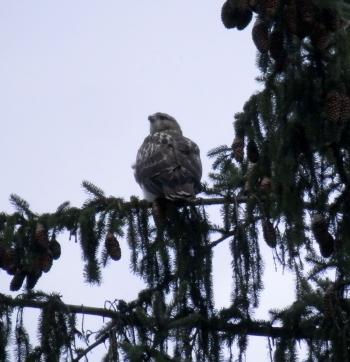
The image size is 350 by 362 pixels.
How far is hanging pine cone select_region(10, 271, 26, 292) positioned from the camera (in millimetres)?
6448

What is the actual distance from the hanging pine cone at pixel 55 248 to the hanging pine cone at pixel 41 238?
63mm

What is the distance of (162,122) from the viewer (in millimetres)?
13844

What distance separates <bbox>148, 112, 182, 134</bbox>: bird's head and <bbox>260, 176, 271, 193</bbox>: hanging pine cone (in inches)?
317

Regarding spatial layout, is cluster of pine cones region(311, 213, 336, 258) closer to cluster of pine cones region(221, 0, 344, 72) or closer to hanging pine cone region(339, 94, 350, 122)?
hanging pine cone region(339, 94, 350, 122)

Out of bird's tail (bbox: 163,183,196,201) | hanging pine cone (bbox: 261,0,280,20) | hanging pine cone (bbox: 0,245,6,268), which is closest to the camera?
hanging pine cone (bbox: 261,0,280,20)

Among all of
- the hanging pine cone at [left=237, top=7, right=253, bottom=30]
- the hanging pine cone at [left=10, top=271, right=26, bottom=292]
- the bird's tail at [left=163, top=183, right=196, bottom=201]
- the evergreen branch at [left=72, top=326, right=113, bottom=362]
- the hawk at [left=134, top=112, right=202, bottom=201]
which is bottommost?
the evergreen branch at [left=72, top=326, right=113, bottom=362]

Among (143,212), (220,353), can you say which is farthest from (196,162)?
(220,353)

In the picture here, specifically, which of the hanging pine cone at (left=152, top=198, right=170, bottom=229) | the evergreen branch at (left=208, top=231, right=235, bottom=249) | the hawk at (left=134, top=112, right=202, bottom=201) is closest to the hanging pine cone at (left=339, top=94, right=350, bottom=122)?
the evergreen branch at (left=208, top=231, right=235, bottom=249)

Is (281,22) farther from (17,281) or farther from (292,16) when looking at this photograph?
(17,281)

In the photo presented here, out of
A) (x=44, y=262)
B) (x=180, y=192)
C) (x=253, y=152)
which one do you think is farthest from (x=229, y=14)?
(x=180, y=192)

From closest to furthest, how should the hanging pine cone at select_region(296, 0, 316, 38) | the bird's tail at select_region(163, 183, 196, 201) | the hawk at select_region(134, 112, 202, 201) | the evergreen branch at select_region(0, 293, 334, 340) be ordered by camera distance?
the hanging pine cone at select_region(296, 0, 316, 38), the evergreen branch at select_region(0, 293, 334, 340), the bird's tail at select_region(163, 183, 196, 201), the hawk at select_region(134, 112, 202, 201)

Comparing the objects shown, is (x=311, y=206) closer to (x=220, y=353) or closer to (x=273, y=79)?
(x=273, y=79)

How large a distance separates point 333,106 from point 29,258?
8.78 feet

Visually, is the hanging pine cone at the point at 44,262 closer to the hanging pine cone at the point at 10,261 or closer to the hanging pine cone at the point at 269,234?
the hanging pine cone at the point at 10,261
